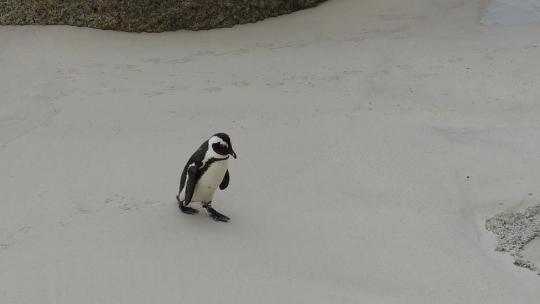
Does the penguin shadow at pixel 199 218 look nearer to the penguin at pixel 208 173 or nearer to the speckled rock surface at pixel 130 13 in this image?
the penguin at pixel 208 173

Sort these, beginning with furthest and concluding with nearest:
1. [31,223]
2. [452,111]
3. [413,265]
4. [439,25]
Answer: [439,25] → [452,111] → [31,223] → [413,265]

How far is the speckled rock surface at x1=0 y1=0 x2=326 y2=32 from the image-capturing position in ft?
19.1

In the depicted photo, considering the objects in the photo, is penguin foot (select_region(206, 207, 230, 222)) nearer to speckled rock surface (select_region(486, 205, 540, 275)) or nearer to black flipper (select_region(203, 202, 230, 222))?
black flipper (select_region(203, 202, 230, 222))

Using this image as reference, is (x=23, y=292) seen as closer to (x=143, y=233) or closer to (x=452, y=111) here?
(x=143, y=233)

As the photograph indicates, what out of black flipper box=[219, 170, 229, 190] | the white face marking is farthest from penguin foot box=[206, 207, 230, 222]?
the white face marking

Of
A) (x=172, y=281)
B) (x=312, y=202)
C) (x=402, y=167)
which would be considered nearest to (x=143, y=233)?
(x=172, y=281)

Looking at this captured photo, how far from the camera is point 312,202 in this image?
344 cm

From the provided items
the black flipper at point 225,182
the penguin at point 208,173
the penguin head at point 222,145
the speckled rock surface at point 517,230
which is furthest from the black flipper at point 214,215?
the speckled rock surface at point 517,230

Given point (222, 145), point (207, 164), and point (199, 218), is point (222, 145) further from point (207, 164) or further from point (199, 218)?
point (199, 218)

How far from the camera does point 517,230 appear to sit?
126 inches

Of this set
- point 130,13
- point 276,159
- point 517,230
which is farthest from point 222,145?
point 130,13

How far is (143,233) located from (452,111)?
232cm

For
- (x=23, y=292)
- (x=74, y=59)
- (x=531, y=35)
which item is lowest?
(x=23, y=292)

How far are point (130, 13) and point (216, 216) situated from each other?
3094 millimetres
